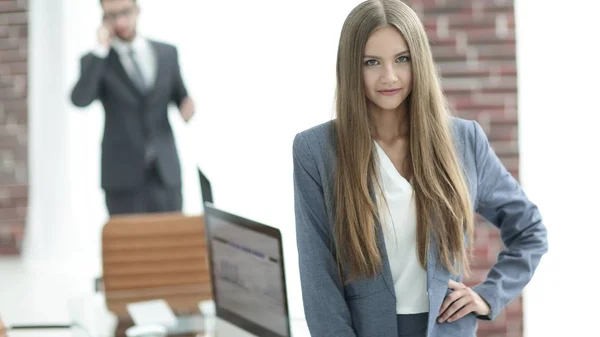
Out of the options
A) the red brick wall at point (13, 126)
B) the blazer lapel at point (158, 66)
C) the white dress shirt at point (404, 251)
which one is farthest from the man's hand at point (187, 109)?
the white dress shirt at point (404, 251)

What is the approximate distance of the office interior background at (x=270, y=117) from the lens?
457 centimetres

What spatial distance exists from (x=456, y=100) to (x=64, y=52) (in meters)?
2.45

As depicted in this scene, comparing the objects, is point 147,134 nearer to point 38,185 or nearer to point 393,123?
point 38,185

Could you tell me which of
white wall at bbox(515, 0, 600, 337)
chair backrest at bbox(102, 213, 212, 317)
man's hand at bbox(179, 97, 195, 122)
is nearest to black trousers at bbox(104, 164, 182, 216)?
man's hand at bbox(179, 97, 195, 122)

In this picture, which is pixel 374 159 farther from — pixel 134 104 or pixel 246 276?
pixel 134 104

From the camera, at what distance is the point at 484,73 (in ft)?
14.9

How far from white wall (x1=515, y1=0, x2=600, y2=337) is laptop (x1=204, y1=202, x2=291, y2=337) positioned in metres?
2.36

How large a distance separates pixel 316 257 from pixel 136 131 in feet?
8.97

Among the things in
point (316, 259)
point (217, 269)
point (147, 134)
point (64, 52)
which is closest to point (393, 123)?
point (316, 259)

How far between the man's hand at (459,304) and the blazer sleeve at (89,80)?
287cm

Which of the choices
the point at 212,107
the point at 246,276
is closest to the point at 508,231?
the point at 246,276

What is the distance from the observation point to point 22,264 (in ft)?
19.5

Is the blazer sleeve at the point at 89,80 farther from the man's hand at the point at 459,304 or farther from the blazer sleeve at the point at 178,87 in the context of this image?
the man's hand at the point at 459,304

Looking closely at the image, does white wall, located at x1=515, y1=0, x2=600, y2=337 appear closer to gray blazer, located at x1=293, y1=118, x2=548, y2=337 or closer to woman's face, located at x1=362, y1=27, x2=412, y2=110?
gray blazer, located at x1=293, y1=118, x2=548, y2=337
